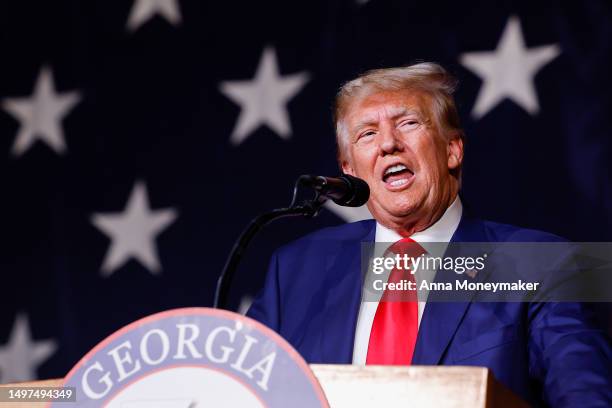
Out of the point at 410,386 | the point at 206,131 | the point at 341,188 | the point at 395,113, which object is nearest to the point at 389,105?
the point at 395,113

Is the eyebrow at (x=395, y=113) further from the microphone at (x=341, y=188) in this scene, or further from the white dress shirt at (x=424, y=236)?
the microphone at (x=341, y=188)

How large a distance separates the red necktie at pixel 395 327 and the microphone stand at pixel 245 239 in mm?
495

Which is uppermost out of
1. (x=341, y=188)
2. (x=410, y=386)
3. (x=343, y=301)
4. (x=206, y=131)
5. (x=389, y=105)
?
(x=206, y=131)

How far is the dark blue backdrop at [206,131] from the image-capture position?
8.10ft

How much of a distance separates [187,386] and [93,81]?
222 cm

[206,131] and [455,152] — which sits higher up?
[206,131]

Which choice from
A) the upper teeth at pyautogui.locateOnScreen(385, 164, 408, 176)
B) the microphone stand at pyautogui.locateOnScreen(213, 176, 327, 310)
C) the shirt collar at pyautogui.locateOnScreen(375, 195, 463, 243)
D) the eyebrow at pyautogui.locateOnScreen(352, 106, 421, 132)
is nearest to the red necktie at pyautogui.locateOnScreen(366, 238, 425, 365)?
the shirt collar at pyautogui.locateOnScreen(375, 195, 463, 243)

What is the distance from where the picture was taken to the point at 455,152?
2.28 meters

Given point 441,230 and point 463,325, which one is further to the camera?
point 441,230

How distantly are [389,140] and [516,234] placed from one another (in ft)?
1.15

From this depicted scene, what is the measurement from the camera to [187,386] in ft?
3.59

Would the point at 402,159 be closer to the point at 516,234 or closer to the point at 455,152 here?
the point at 455,152

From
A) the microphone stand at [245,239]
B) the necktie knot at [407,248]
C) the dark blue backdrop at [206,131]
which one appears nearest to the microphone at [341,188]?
the microphone stand at [245,239]

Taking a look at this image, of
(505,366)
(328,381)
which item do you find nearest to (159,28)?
(505,366)
